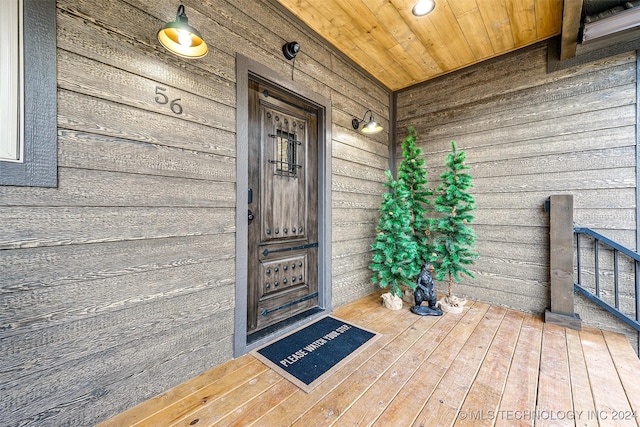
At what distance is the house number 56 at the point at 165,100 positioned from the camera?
1.45m

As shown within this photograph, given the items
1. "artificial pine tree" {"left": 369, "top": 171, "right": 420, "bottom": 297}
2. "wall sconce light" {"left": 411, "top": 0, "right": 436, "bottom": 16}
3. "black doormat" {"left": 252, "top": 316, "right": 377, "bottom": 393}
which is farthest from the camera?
"artificial pine tree" {"left": 369, "top": 171, "right": 420, "bottom": 297}

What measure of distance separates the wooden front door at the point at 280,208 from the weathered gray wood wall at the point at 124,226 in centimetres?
28

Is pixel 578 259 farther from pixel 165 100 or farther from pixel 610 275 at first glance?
pixel 165 100

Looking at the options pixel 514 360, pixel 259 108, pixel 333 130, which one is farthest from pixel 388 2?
pixel 514 360

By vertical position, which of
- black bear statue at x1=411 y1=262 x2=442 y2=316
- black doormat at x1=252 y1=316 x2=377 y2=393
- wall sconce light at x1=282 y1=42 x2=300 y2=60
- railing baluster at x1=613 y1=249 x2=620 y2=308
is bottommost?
black doormat at x1=252 y1=316 x2=377 y2=393

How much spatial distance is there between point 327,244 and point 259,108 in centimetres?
140

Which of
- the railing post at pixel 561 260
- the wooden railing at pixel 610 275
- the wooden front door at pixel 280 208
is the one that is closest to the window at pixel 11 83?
the wooden front door at pixel 280 208

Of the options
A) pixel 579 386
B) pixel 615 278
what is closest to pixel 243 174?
pixel 579 386

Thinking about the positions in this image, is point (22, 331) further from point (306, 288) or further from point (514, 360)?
point (514, 360)

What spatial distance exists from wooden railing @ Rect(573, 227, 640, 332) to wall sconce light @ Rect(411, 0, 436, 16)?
92.6 inches

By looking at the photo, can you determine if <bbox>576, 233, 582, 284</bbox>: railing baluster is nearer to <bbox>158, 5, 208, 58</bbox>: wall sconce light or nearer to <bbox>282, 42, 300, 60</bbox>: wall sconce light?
<bbox>282, 42, 300, 60</bbox>: wall sconce light

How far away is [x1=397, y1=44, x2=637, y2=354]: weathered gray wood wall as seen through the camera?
7.25ft

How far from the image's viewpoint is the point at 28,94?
3.57 ft

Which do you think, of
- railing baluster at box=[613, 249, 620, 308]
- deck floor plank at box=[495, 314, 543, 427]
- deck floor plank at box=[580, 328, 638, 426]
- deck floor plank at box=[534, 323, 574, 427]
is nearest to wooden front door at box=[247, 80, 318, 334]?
deck floor plank at box=[495, 314, 543, 427]
